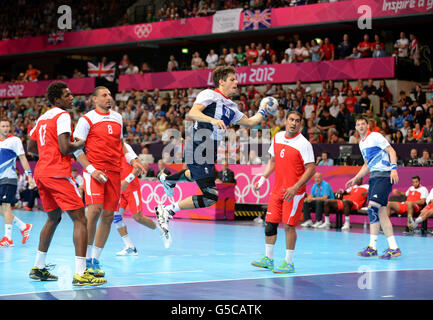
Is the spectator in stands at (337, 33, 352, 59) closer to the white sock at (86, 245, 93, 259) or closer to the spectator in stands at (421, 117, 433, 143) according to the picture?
the spectator in stands at (421, 117, 433, 143)

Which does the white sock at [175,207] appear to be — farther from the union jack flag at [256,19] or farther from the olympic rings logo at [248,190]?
the union jack flag at [256,19]

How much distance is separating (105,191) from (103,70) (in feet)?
83.8

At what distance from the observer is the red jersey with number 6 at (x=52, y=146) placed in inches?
288

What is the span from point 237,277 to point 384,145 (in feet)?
13.5

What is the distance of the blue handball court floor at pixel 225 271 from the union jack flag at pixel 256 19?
14678mm

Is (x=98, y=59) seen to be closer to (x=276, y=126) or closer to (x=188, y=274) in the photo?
(x=276, y=126)

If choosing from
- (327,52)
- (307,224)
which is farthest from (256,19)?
(307,224)

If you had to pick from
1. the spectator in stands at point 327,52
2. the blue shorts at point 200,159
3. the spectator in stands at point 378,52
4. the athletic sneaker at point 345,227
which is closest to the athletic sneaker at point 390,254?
the blue shorts at point 200,159

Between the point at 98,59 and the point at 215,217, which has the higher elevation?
the point at 98,59

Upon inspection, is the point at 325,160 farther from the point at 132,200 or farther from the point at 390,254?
the point at 132,200

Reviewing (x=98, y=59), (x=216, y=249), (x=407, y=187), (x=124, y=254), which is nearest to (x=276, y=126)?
(x=407, y=187)

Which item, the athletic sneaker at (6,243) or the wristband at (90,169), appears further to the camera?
the athletic sneaker at (6,243)

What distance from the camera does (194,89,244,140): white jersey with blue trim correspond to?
8.51 meters

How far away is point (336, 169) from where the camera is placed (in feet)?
58.3
